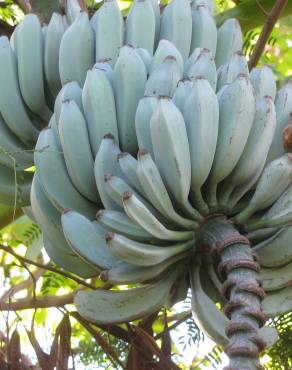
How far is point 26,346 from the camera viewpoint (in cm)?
192

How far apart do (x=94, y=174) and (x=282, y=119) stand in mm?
318

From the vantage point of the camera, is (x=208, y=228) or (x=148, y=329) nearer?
(x=208, y=228)

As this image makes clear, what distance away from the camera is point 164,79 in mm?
1285

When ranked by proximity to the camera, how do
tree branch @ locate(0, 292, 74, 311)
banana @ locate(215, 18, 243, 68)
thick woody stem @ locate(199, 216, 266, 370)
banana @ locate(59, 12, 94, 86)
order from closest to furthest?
thick woody stem @ locate(199, 216, 266, 370), banana @ locate(59, 12, 94, 86), banana @ locate(215, 18, 243, 68), tree branch @ locate(0, 292, 74, 311)

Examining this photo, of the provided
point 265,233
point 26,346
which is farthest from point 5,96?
point 26,346

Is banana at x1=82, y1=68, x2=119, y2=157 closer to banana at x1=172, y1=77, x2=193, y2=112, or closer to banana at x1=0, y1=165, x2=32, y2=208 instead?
banana at x1=172, y1=77, x2=193, y2=112

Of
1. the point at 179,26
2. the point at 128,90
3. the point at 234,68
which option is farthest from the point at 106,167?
the point at 179,26

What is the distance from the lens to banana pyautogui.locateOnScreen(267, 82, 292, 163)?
1.35 metres

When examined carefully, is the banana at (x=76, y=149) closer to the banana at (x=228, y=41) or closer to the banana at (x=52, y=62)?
the banana at (x=52, y=62)

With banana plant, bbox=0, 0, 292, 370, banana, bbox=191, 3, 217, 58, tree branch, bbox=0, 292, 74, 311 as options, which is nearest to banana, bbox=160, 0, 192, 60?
banana, bbox=191, 3, 217, 58

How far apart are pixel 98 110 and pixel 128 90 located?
6 cm

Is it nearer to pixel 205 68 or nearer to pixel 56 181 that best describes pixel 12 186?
pixel 56 181

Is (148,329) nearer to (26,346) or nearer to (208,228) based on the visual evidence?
(208,228)

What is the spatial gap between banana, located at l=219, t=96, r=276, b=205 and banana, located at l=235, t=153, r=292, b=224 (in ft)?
0.09
